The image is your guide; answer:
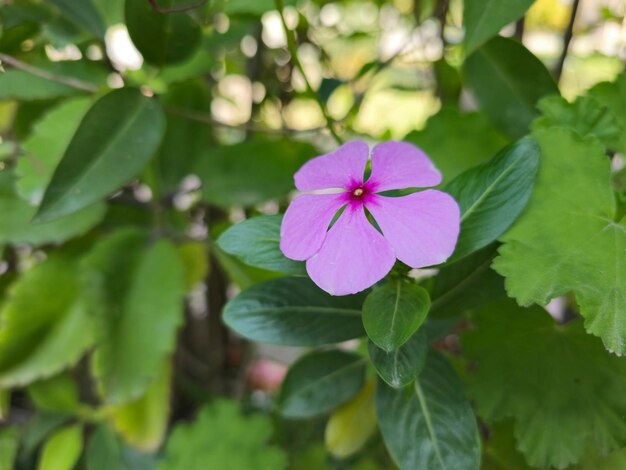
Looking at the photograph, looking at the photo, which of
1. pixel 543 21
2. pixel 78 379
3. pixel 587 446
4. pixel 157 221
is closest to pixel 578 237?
pixel 587 446

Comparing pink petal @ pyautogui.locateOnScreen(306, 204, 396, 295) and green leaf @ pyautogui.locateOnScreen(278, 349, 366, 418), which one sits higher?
pink petal @ pyautogui.locateOnScreen(306, 204, 396, 295)

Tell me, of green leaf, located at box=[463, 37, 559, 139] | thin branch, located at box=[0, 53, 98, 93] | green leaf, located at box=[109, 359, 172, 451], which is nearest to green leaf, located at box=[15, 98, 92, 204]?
thin branch, located at box=[0, 53, 98, 93]

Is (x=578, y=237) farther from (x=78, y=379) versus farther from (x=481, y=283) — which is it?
(x=78, y=379)

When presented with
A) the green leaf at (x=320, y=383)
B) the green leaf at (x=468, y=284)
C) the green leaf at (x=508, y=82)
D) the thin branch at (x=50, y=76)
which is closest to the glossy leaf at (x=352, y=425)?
the green leaf at (x=320, y=383)

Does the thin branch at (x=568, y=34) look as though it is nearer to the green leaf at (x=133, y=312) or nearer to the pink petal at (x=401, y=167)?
the pink petal at (x=401, y=167)

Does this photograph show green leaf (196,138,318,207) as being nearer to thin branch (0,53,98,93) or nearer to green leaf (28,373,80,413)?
thin branch (0,53,98,93)

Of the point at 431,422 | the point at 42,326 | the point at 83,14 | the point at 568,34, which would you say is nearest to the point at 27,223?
the point at 42,326
